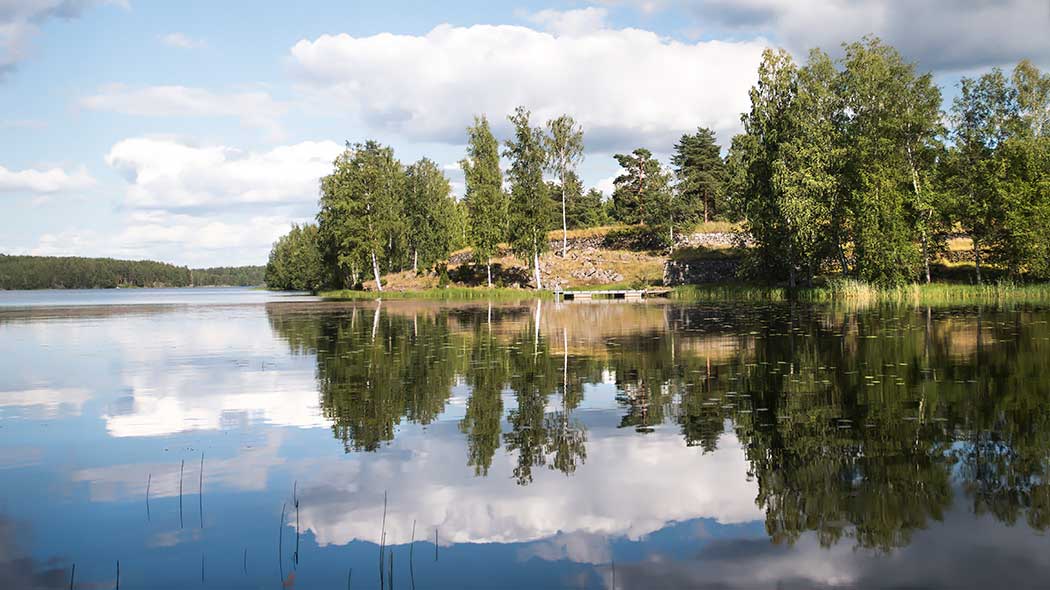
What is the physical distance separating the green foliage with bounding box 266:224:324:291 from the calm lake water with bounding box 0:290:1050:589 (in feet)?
353

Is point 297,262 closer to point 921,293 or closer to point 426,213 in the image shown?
point 426,213

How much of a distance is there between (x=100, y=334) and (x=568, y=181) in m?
58.3

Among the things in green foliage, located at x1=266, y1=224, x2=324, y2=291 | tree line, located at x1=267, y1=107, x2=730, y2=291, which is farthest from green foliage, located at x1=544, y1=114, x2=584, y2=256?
green foliage, located at x1=266, y1=224, x2=324, y2=291

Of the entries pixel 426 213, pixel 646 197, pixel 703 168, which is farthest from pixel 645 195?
pixel 426 213

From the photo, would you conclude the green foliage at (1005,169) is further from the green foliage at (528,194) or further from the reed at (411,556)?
the reed at (411,556)

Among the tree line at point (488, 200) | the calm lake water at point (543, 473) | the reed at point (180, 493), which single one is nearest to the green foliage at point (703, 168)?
the tree line at point (488, 200)

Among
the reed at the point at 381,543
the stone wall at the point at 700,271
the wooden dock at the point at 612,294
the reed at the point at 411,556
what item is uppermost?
the stone wall at the point at 700,271

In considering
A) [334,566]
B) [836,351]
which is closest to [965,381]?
[836,351]

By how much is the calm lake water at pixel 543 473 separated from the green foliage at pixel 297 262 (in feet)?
353

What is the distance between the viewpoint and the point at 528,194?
83.8m

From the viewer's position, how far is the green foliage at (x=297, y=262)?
138m

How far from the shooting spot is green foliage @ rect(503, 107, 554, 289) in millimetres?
83062

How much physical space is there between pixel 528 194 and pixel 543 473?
73.8m

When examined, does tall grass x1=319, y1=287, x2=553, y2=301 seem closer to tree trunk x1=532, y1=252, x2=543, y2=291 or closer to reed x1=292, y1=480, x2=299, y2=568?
tree trunk x1=532, y1=252, x2=543, y2=291
